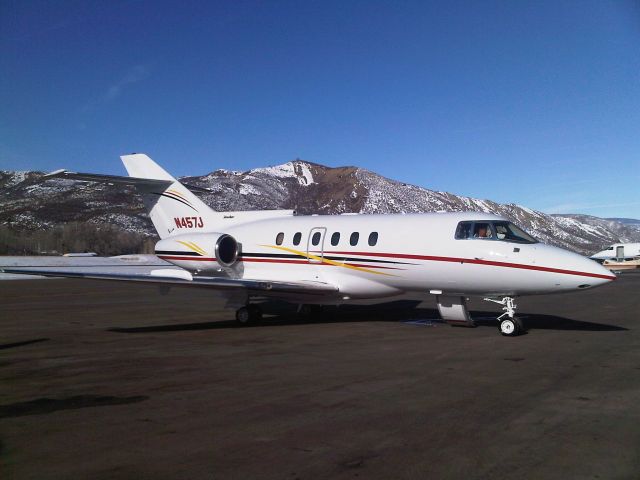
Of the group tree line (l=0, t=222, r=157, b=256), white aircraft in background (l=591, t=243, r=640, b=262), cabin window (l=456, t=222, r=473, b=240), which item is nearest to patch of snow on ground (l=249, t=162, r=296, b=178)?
tree line (l=0, t=222, r=157, b=256)

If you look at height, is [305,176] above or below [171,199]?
above

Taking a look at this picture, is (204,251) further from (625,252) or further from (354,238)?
(625,252)

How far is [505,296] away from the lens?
39.3 feet

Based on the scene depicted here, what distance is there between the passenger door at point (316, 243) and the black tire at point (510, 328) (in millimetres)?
5142

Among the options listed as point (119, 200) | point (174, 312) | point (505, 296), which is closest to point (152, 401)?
point (505, 296)

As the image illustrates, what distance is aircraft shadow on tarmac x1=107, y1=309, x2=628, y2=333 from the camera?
13109 millimetres

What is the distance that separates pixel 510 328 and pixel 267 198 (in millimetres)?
128117

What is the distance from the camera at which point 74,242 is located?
268 ft

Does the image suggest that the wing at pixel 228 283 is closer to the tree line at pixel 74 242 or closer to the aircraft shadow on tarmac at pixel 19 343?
the aircraft shadow on tarmac at pixel 19 343

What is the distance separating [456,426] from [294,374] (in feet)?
10.0

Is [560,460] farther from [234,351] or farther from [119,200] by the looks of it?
[119,200]

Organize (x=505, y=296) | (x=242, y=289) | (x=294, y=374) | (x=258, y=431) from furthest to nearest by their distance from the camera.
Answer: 1. (x=242, y=289)
2. (x=505, y=296)
3. (x=294, y=374)
4. (x=258, y=431)

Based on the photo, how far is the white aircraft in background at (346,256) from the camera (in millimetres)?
11453

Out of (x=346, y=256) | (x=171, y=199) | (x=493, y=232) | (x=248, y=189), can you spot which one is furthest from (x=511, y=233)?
(x=248, y=189)
